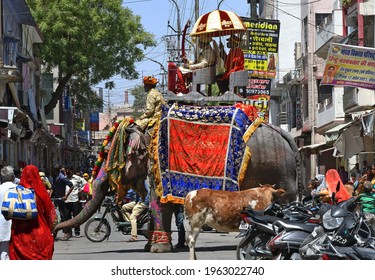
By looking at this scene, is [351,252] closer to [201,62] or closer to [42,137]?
[201,62]

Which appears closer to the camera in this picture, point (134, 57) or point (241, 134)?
point (241, 134)

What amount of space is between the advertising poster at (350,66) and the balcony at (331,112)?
692 inches

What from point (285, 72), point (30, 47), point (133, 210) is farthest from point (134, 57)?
point (133, 210)

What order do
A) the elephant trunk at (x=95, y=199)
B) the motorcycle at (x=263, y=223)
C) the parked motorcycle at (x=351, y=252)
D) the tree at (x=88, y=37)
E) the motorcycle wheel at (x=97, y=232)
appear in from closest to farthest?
the parked motorcycle at (x=351, y=252) → the motorcycle at (x=263, y=223) → the elephant trunk at (x=95, y=199) → the motorcycle wheel at (x=97, y=232) → the tree at (x=88, y=37)

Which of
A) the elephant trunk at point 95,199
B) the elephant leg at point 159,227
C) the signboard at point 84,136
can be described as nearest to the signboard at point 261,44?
the elephant trunk at point 95,199

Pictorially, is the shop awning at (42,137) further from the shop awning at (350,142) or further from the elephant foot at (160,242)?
the elephant foot at (160,242)

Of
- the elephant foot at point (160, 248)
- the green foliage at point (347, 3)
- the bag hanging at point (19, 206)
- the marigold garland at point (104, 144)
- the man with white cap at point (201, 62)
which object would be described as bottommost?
the elephant foot at point (160, 248)

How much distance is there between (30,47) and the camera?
171ft

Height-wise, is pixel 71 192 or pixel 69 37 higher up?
pixel 69 37

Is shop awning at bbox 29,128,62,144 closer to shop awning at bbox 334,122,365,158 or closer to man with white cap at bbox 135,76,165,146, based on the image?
shop awning at bbox 334,122,365,158

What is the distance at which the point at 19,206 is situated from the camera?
1081 centimetres

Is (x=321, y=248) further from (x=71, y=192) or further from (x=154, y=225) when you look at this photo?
(x=71, y=192)

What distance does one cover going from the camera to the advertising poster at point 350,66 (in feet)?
79.0

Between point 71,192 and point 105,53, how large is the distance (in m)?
27.0
